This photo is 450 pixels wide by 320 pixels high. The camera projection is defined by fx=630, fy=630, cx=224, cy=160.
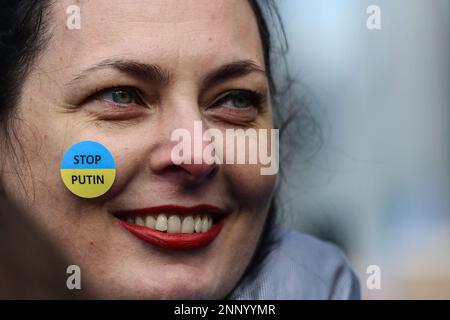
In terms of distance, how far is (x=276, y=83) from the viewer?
1425mm

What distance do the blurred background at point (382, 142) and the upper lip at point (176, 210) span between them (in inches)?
10.4

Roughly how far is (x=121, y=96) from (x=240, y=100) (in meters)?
0.26

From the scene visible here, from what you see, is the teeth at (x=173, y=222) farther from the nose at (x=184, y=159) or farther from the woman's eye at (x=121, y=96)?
the woman's eye at (x=121, y=96)

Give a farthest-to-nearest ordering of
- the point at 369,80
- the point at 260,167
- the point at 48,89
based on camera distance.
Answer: the point at 369,80
the point at 260,167
the point at 48,89

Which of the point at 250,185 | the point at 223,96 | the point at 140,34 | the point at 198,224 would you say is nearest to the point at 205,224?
the point at 198,224

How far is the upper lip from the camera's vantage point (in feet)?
4.11

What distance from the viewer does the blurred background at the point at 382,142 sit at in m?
1.44

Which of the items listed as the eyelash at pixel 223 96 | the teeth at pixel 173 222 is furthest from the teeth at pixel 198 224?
the eyelash at pixel 223 96

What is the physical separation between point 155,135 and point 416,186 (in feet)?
2.10

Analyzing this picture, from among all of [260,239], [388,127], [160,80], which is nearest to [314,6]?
[388,127]

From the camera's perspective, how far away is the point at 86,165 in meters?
1.25

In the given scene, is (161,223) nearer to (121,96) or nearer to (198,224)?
(198,224)

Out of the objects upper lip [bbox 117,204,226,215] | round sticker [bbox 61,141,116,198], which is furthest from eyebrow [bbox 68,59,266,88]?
upper lip [bbox 117,204,226,215]

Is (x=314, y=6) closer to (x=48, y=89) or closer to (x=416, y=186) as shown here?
(x=416, y=186)
